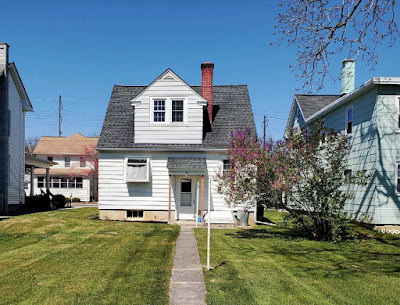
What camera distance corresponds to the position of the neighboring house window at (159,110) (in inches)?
727

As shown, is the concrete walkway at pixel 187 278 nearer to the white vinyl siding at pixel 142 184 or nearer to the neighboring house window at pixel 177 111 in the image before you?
the white vinyl siding at pixel 142 184

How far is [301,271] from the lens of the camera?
8.25 metres

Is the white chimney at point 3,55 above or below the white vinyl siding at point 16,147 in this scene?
above

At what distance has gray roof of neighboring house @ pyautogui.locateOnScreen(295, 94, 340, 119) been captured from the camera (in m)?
22.9

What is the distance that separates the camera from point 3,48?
20953 mm

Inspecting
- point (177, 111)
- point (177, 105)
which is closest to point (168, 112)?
point (177, 111)

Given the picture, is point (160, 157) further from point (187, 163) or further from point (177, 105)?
point (177, 105)

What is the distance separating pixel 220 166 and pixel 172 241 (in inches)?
246

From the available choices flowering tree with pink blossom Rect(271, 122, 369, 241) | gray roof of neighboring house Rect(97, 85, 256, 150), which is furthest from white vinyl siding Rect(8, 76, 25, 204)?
flowering tree with pink blossom Rect(271, 122, 369, 241)

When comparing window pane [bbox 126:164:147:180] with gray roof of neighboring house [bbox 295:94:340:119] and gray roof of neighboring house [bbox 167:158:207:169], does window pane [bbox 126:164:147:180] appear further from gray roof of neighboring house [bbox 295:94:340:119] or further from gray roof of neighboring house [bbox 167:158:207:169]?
gray roof of neighboring house [bbox 295:94:340:119]

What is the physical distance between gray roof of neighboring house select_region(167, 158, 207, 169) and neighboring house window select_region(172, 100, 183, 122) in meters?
1.99

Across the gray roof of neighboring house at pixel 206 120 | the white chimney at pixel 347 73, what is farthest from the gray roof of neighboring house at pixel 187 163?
the white chimney at pixel 347 73

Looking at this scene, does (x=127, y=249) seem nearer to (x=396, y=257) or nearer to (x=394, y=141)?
(x=396, y=257)

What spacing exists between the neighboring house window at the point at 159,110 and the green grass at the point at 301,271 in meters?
7.23
